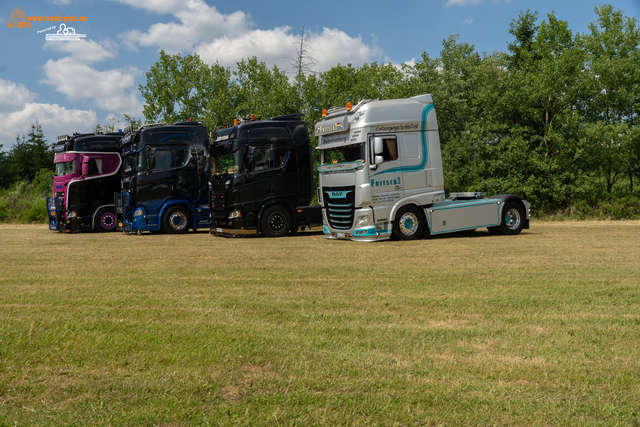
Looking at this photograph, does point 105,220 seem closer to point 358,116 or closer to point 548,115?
point 358,116

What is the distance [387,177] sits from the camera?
14062 mm

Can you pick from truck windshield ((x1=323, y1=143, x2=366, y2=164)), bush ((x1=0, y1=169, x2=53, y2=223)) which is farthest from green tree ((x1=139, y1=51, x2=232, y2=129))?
truck windshield ((x1=323, y1=143, x2=366, y2=164))

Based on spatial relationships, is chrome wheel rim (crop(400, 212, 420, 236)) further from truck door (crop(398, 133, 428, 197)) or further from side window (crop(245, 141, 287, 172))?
Answer: side window (crop(245, 141, 287, 172))

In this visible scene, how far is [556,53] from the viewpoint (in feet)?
99.2

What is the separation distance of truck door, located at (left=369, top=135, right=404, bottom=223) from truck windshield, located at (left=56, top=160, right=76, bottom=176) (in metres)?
13.0

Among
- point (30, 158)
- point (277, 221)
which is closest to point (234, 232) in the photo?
point (277, 221)

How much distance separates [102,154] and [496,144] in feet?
65.1

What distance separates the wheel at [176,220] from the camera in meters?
18.8

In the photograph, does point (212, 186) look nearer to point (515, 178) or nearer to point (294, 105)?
point (515, 178)

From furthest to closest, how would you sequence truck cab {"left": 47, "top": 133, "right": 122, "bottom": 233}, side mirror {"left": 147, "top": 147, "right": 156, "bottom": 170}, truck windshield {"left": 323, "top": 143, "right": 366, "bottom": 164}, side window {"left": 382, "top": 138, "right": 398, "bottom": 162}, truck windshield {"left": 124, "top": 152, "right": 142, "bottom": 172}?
1. truck cab {"left": 47, "top": 133, "right": 122, "bottom": 233}
2. truck windshield {"left": 124, "top": 152, "right": 142, "bottom": 172}
3. side mirror {"left": 147, "top": 147, "right": 156, "bottom": 170}
4. truck windshield {"left": 323, "top": 143, "right": 366, "bottom": 164}
5. side window {"left": 382, "top": 138, "right": 398, "bottom": 162}

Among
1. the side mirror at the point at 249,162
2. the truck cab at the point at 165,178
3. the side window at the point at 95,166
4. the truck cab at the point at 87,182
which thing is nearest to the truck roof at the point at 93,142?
the truck cab at the point at 87,182

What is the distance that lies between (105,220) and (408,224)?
12.9 m

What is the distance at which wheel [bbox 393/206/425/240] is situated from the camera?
14.4 meters

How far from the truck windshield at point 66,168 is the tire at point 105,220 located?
193 centimetres
